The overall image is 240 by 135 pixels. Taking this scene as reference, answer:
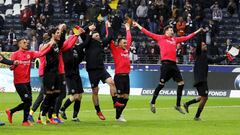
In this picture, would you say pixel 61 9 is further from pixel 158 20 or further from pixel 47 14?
pixel 158 20

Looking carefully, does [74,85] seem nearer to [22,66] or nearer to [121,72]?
[121,72]

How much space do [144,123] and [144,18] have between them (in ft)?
78.7

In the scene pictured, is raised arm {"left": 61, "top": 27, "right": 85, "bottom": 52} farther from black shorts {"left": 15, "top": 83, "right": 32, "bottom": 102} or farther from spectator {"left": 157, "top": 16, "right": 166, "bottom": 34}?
spectator {"left": 157, "top": 16, "right": 166, "bottom": 34}

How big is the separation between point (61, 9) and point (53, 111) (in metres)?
29.1

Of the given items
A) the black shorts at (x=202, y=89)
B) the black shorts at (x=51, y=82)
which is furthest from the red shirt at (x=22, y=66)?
the black shorts at (x=202, y=89)

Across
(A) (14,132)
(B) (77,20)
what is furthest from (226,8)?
(A) (14,132)

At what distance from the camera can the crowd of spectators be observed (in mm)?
43219

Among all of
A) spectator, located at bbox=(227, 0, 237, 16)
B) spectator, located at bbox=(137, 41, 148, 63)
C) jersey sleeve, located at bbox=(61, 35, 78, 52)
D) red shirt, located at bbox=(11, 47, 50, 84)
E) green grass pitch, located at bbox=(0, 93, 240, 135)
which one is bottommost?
spectator, located at bbox=(137, 41, 148, 63)

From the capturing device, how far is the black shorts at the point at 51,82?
867 inches

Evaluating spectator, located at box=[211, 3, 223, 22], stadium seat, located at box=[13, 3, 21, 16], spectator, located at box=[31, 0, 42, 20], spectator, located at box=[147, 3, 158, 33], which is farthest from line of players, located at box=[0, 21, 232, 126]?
stadium seat, located at box=[13, 3, 21, 16]

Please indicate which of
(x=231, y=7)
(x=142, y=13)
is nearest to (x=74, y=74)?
(x=231, y=7)

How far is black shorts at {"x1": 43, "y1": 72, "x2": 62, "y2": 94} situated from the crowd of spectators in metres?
20.2

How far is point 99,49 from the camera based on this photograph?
2425 centimetres

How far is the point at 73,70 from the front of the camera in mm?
24234
